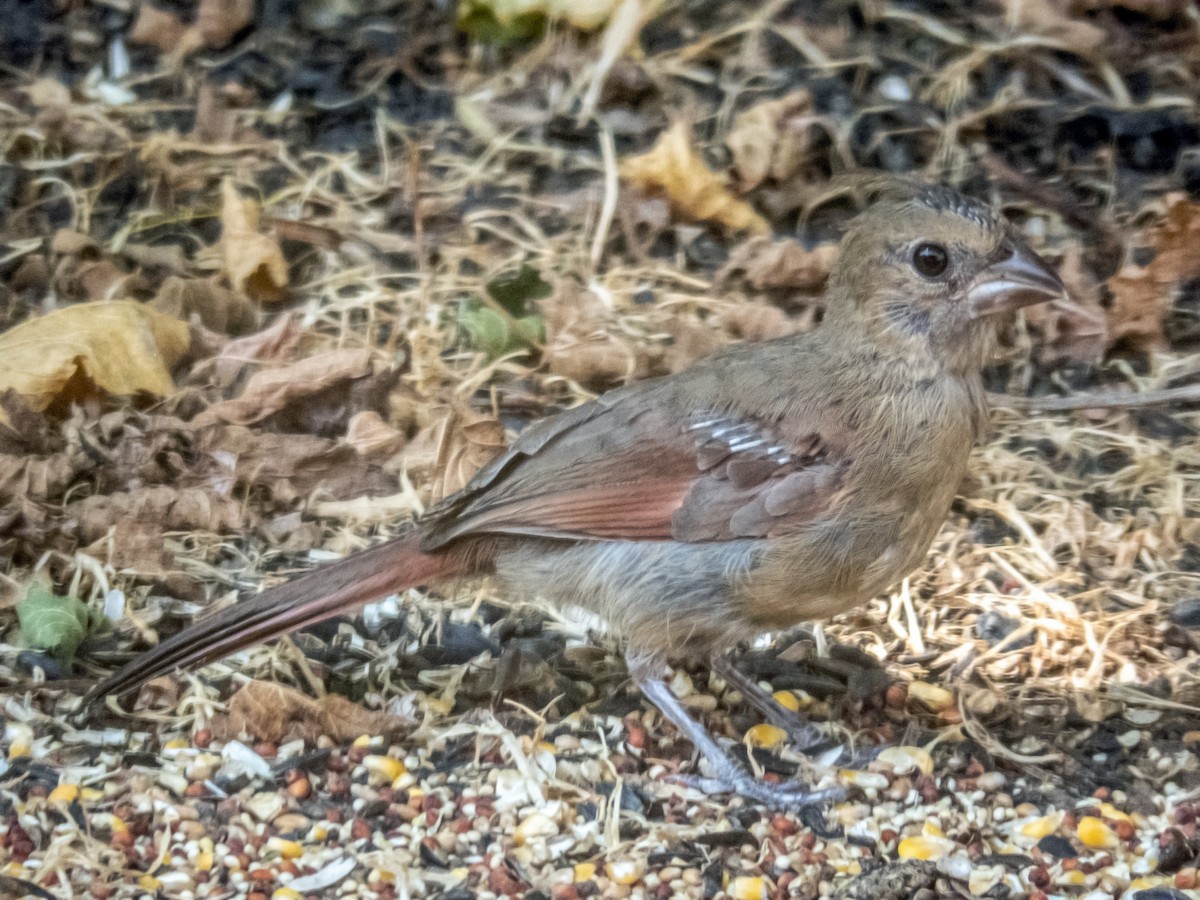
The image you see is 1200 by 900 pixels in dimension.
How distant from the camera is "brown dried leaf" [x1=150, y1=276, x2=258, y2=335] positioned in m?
4.81

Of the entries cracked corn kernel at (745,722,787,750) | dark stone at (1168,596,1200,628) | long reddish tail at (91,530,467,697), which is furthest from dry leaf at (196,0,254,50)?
dark stone at (1168,596,1200,628)

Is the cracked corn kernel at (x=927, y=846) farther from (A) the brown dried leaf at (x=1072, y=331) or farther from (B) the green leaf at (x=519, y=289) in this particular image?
(B) the green leaf at (x=519, y=289)

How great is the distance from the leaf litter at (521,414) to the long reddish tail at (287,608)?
14 cm

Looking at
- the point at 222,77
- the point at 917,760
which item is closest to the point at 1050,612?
the point at 917,760

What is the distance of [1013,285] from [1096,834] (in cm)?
117

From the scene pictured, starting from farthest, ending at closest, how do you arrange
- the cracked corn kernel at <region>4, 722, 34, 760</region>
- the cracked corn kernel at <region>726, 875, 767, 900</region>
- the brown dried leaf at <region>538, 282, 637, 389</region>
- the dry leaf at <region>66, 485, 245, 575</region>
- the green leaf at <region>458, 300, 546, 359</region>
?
the green leaf at <region>458, 300, 546, 359</region>
the brown dried leaf at <region>538, 282, 637, 389</region>
the dry leaf at <region>66, 485, 245, 575</region>
the cracked corn kernel at <region>4, 722, 34, 760</region>
the cracked corn kernel at <region>726, 875, 767, 900</region>

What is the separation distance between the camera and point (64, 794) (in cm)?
317

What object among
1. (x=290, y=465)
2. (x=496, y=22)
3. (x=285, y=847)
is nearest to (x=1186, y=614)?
(x=285, y=847)

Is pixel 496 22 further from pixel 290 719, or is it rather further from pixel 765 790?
pixel 765 790

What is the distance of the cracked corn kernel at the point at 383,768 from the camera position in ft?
10.9

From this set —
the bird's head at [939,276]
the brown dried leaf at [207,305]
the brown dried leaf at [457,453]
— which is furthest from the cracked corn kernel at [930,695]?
the brown dried leaf at [207,305]

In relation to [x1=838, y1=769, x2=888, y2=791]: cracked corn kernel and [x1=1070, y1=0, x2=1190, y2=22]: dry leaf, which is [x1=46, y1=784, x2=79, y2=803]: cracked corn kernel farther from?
[x1=1070, y1=0, x2=1190, y2=22]: dry leaf

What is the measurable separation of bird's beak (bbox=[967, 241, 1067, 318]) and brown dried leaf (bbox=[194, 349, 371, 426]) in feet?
6.27

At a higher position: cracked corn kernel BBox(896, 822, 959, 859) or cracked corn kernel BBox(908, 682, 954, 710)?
cracked corn kernel BBox(896, 822, 959, 859)
